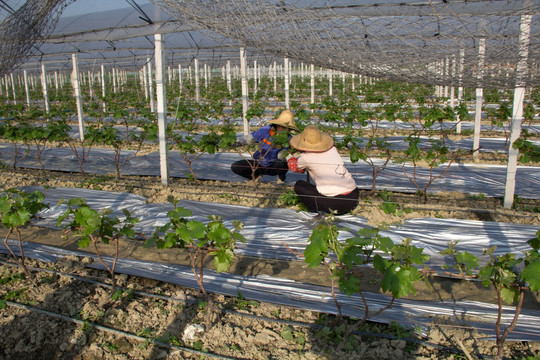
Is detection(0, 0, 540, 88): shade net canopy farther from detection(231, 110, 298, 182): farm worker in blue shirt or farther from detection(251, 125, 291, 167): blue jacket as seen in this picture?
detection(251, 125, 291, 167): blue jacket

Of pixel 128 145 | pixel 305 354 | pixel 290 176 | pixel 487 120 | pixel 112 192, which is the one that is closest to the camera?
pixel 305 354

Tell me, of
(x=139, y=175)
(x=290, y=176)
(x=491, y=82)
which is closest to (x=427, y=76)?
(x=491, y=82)

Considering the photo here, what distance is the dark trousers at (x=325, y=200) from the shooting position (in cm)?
454

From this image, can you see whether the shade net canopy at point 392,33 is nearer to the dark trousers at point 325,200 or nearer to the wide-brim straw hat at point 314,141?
the wide-brim straw hat at point 314,141

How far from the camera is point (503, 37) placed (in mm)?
3203

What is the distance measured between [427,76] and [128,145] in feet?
23.4

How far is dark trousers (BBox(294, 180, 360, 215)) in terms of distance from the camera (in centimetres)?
454

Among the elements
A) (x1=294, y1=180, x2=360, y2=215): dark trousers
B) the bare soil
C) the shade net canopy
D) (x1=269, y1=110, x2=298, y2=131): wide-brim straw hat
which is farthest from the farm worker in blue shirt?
the bare soil

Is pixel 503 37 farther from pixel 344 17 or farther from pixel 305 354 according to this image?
pixel 305 354

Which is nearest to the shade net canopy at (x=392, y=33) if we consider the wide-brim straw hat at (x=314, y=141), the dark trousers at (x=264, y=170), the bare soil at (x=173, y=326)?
the wide-brim straw hat at (x=314, y=141)

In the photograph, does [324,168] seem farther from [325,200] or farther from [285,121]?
[285,121]

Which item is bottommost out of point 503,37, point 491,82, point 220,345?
point 220,345

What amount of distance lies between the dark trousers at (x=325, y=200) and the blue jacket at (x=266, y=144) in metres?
1.11

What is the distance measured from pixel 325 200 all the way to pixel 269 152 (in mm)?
1626
